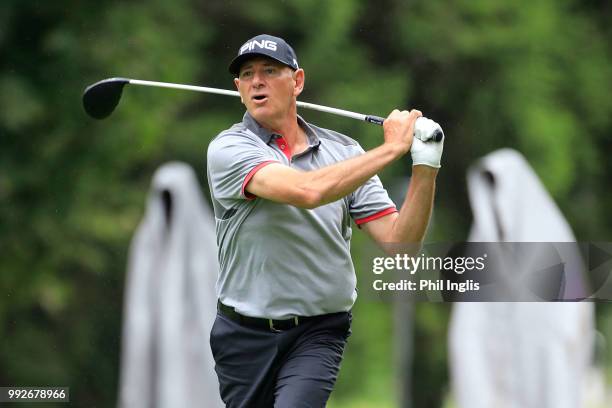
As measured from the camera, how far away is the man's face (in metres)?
5.12

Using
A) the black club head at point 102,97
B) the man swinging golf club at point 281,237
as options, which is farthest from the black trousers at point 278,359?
the black club head at point 102,97

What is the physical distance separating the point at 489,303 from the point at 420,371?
350 cm

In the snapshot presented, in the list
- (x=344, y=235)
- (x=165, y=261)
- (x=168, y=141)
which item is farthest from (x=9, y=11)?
(x=344, y=235)

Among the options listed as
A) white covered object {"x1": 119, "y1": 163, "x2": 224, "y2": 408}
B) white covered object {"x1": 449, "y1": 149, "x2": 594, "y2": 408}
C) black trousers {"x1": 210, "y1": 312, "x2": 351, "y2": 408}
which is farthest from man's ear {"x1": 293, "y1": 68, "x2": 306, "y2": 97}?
white covered object {"x1": 449, "y1": 149, "x2": 594, "y2": 408}

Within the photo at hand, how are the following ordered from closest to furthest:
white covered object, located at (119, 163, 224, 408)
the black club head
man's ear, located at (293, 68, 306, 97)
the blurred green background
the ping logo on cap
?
the ping logo on cap
man's ear, located at (293, 68, 306, 97)
the black club head
white covered object, located at (119, 163, 224, 408)
the blurred green background

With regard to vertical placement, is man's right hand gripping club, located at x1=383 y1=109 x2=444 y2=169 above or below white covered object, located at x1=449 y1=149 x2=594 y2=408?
below

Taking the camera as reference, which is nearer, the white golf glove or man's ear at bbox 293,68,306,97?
the white golf glove

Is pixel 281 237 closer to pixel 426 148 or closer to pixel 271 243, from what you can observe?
pixel 271 243

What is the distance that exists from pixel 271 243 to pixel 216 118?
25.7ft

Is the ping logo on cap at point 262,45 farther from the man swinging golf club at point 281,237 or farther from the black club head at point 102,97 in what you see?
the black club head at point 102,97

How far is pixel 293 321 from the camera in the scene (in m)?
4.99

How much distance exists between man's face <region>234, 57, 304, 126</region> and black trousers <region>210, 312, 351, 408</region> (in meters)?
0.76

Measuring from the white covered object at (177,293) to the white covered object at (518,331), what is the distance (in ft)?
5.53

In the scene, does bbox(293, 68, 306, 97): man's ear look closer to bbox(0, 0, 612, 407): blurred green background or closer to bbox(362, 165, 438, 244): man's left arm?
bbox(362, 165, 438, 244): man's left arm
